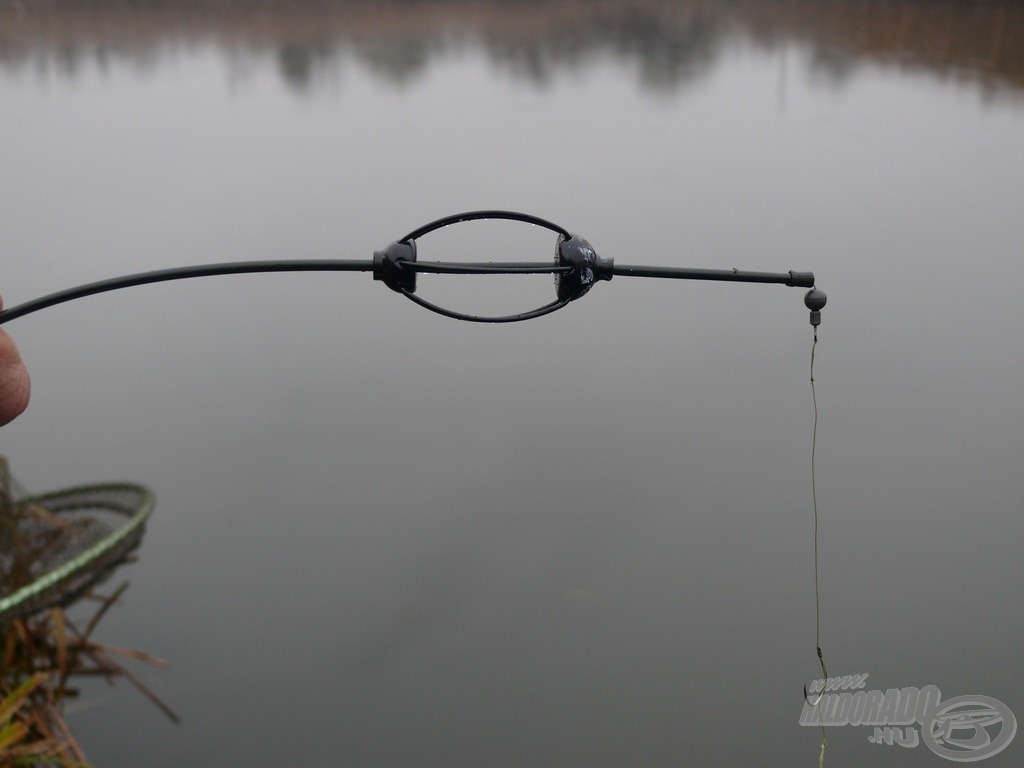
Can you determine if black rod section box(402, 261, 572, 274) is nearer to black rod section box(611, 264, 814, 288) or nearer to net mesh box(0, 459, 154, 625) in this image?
black rod section box(611, 264, 814, 288)

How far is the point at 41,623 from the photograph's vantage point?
14.9ft

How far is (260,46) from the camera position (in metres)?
16.0

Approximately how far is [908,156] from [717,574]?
614 centimetres

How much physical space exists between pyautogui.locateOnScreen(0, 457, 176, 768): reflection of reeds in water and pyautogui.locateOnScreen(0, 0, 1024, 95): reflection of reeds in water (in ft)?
33.9

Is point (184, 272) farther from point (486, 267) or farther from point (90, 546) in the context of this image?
point (90, 546)

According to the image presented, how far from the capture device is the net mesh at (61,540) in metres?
4.39

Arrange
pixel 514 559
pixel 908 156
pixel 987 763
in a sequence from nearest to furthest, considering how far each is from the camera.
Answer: pixel 987 763 → pixel 514 559 → pixel 908 156

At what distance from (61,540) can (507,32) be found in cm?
1436

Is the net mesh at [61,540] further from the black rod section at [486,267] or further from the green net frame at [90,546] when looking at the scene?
the black rod section at [486,267]

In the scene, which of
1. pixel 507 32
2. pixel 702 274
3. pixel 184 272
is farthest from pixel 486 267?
pixel 507 32

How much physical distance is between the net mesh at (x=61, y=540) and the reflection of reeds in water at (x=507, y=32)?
995 cm

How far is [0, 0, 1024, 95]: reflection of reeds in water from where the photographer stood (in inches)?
576

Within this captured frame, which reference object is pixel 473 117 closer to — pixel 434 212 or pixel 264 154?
pixel 264 154

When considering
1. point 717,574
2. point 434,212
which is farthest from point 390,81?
point 717,574
